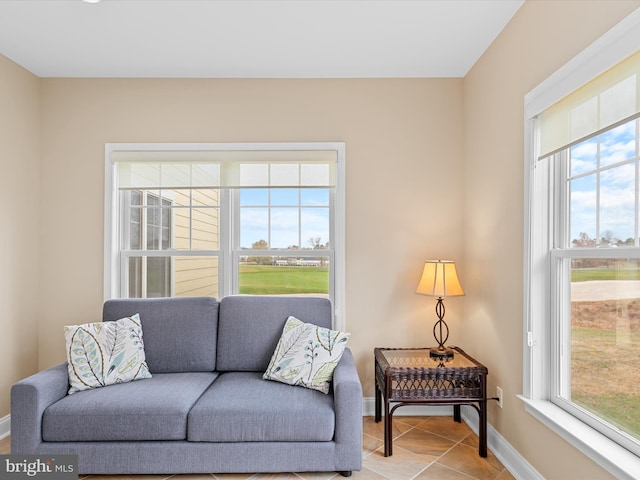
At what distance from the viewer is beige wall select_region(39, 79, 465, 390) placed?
3316 mm

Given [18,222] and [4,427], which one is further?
[18,222]

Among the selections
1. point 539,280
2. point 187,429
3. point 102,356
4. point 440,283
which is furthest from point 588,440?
point 102,356

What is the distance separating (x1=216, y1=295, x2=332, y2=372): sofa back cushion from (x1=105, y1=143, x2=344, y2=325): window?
380 millimetres

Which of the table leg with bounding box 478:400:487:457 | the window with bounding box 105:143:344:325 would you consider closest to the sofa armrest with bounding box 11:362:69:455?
the window with bounding box 105:143:344:325

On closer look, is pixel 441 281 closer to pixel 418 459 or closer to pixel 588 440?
pixel 418 459

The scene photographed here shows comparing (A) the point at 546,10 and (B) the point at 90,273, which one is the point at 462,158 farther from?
(B) the point at 90,273

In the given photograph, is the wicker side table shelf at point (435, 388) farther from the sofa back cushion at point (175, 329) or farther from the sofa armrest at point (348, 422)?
the sofa back cushion at point (175, 329)

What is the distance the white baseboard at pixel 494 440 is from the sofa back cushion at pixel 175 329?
134 cm

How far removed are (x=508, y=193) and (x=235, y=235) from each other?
2088 mm

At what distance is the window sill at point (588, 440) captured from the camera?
156 cm

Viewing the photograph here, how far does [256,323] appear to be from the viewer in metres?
2.99

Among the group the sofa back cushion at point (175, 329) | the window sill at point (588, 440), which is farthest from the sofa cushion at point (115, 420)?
the window sill at point (588, 440)

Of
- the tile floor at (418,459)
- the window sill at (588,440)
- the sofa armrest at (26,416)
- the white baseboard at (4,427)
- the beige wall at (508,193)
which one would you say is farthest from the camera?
the white baseboard at (4,427)

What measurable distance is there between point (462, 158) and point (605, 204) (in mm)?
1599
